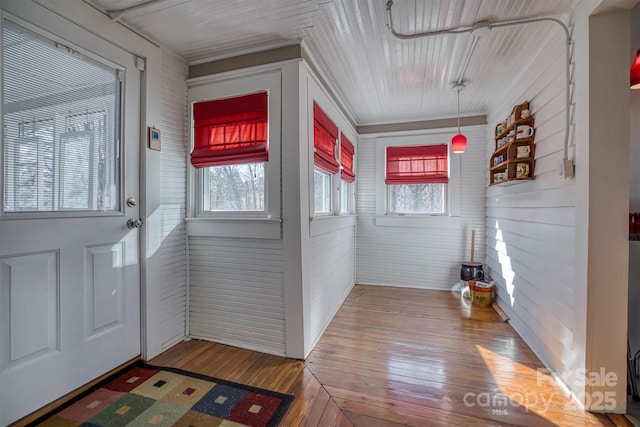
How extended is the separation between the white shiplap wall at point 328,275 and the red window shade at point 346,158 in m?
0.70

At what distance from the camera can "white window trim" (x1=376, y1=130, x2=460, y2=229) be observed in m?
3.88

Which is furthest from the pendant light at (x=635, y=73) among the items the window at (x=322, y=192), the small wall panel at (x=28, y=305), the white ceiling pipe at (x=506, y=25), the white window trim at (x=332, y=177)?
the small wall panel at (x=28, y=305)

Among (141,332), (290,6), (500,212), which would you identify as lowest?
(141,332)

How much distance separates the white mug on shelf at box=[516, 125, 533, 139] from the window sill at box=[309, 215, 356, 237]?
184 cm

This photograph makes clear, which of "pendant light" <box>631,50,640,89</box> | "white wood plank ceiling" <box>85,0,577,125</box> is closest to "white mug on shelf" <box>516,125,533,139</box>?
"white wood plank ceiling" <box>85,0,577,125</box>

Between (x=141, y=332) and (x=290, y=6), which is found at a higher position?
(x=290, y=6)

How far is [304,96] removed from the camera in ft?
7.23

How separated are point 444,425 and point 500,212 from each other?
245 centimetres

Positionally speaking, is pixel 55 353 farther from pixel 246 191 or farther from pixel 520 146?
pixel 520 146

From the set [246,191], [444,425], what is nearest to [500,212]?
[444,425]

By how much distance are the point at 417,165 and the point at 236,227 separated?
9.23 feet

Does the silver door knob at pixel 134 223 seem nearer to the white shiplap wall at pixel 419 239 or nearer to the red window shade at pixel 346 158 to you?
the red window shade at pixel 346 158

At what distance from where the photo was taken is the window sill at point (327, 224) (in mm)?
2375

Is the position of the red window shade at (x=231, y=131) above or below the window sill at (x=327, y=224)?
above
